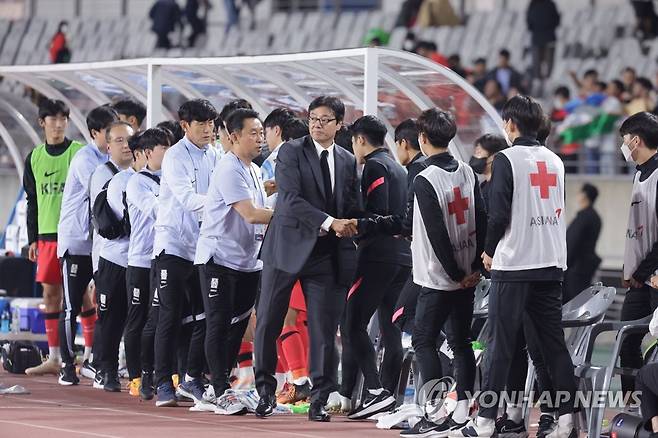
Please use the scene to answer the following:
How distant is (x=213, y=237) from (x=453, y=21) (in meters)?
15.8

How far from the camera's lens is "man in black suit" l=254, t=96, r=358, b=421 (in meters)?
8.92

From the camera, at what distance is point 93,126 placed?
1134cm

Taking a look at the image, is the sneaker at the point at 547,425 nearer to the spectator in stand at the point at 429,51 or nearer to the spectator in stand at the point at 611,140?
the spectator in stand at the point at 611,140

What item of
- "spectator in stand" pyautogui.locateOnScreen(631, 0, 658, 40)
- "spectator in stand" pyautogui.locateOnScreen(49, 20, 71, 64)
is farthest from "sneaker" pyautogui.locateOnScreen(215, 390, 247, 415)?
"spectator in stand" pyautogui.locateOnScreen(49, 20, 71, 64)

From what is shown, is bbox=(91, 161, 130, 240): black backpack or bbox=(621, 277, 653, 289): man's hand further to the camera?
bbox=(91, 161, 130, 240): black backpack

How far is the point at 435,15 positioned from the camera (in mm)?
24594

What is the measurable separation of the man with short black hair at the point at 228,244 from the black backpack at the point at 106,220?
1180 millimetres

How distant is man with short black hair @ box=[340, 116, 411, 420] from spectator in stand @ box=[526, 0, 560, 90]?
12.7 metres

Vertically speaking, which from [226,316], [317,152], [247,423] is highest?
[317,152]

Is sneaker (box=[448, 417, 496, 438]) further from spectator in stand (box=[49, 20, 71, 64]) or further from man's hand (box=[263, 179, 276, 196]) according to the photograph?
spectator in stand (box=[49, 20, 71, 64])

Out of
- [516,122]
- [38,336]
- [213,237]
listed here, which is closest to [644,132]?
[516,122]

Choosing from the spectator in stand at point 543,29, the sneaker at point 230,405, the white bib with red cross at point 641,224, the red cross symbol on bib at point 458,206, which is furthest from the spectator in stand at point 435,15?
the red cross symbol on bib at point 458,206

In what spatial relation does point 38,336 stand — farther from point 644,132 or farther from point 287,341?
point 644,132

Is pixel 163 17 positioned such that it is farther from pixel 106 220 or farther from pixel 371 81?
pixel 371 81
